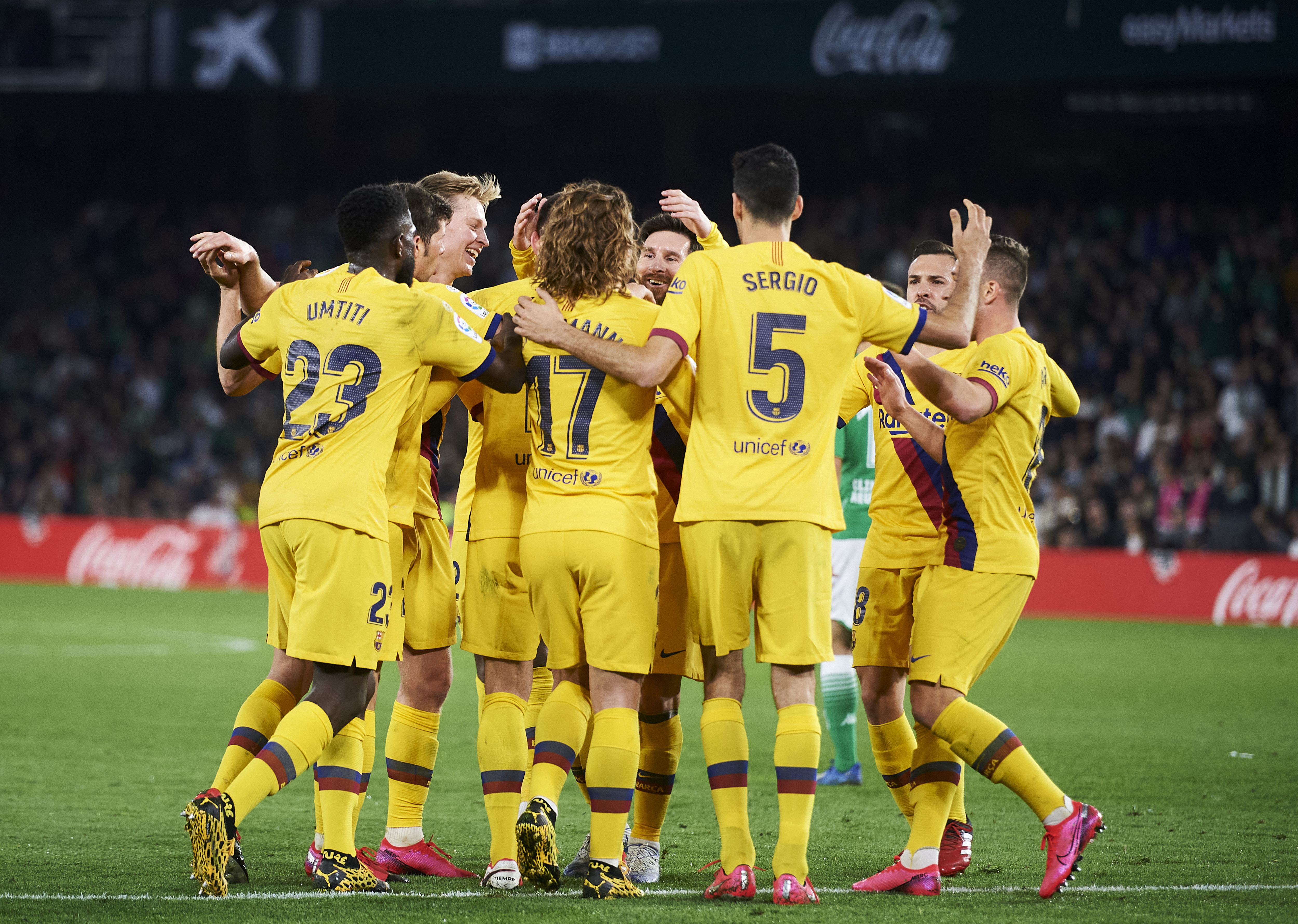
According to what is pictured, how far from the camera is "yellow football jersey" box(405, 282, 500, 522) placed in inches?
208

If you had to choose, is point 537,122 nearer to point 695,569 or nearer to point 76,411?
point 76,411

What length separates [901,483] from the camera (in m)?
5.79

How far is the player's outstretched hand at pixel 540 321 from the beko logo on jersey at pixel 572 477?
0.45 metres

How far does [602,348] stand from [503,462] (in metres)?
0.76

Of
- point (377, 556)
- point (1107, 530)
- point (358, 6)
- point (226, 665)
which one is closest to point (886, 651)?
point (377, 556)

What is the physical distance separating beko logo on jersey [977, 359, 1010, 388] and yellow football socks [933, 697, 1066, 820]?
1.18 metres

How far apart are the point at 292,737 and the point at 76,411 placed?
23.8m

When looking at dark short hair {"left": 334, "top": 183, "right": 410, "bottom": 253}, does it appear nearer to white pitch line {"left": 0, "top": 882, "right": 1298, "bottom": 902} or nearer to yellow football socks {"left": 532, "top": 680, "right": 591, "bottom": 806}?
yellow football socks {"left": 532, "top": 680, "right": 591, "bottom": 806}

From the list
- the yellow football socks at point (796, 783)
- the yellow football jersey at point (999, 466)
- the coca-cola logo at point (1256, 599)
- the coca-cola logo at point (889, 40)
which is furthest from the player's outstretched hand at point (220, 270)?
the coca-cola logo at point (889, 40)

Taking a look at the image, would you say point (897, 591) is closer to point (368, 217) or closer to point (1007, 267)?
point (1007, 267)

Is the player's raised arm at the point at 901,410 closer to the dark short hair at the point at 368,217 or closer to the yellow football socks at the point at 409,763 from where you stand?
the dark short hair at the point at 368,217

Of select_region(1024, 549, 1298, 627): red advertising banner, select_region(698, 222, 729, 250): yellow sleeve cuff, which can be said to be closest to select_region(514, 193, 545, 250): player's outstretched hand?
select_region(698, 222, 729, 250): yellow sleeve cuff

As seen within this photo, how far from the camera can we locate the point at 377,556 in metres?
5.09

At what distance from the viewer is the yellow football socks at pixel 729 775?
497 centimetres
